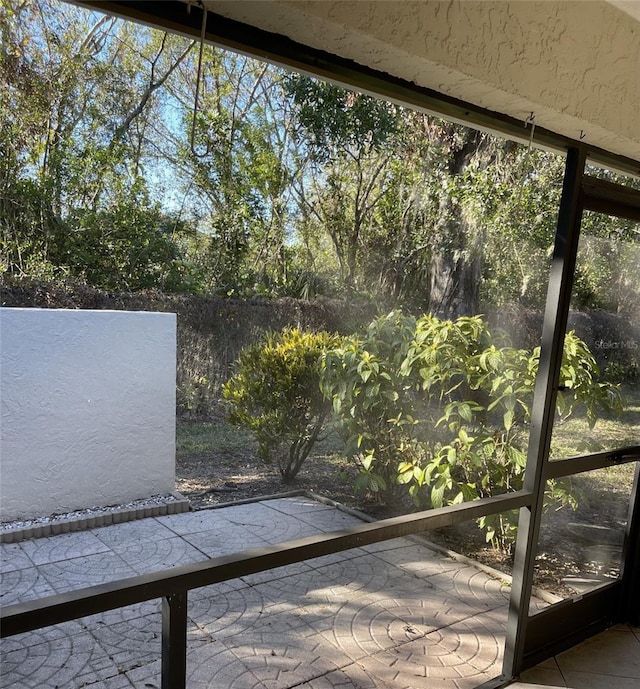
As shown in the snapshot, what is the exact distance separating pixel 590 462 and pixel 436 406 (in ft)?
4.27

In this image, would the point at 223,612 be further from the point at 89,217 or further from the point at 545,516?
the point at 89,217

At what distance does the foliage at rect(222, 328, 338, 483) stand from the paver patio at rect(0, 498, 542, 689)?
846 millimetres

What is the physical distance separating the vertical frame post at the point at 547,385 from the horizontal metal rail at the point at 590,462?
80 millimetres

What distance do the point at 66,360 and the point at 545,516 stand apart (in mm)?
2987

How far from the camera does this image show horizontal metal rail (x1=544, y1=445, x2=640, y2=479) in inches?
76.2

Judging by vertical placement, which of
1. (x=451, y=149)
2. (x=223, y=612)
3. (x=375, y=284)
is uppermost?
(x=451, y=149)

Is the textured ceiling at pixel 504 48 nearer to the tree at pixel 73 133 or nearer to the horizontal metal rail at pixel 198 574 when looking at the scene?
the horizontal metal rail at pixel 198 574

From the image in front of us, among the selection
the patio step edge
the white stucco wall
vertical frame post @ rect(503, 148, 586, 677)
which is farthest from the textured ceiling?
the patio step edge

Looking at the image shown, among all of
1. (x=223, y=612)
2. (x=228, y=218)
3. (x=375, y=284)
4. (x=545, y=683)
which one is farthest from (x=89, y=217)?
(x=545, y=683)

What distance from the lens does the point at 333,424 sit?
156 inches

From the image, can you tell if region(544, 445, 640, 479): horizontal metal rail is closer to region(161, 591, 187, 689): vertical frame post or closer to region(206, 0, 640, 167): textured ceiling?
region(206, 0, 640, 167): textured ceiling

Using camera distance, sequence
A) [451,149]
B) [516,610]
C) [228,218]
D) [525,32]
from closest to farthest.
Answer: [525,32] → [516,610] → [228,218] → [451,149]

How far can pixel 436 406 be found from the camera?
3359 millimetres

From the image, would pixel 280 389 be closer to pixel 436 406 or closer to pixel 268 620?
pixel 436 406
